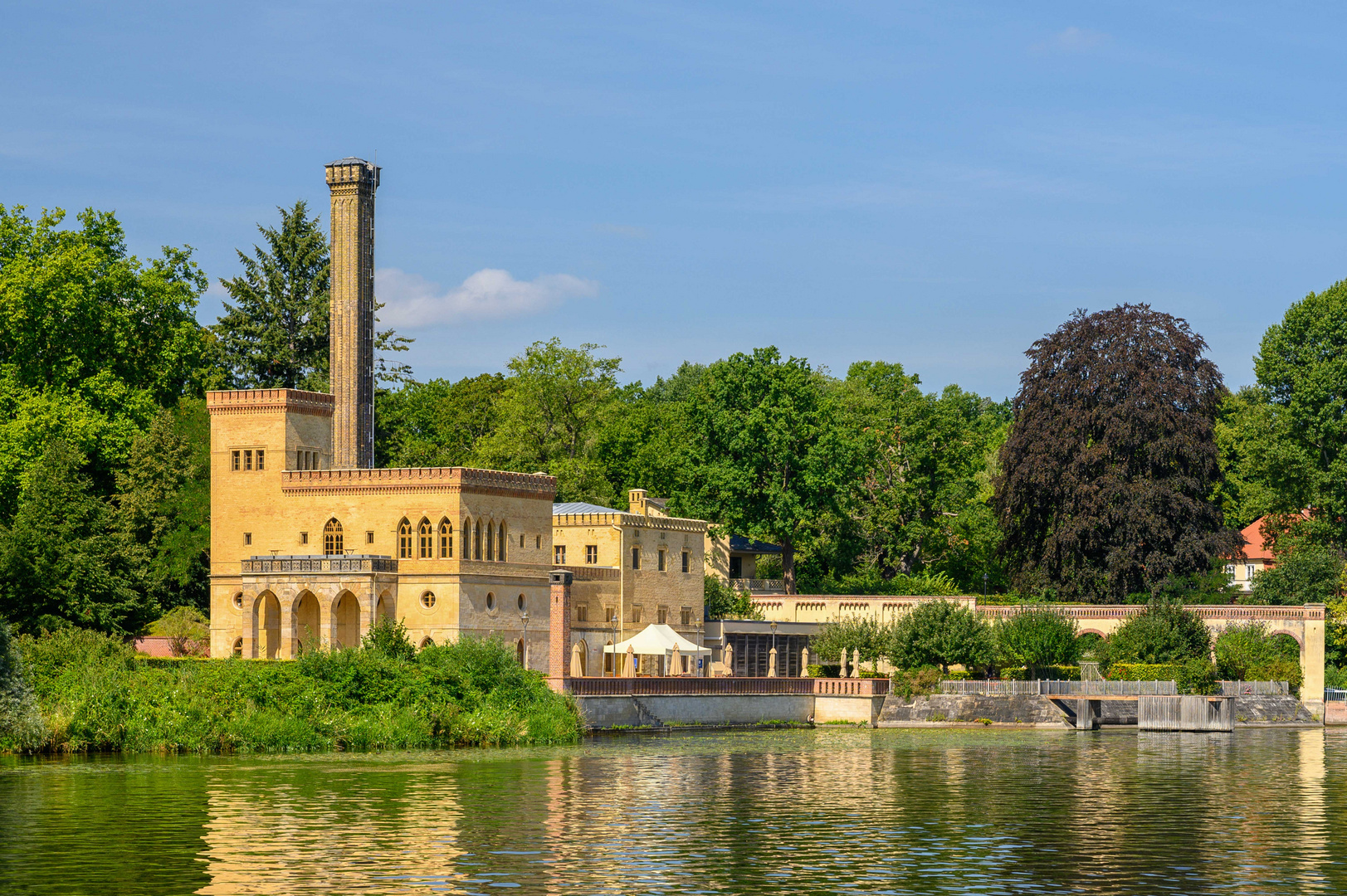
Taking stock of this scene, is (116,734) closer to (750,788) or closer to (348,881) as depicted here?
(750,788)

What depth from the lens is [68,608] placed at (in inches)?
2298

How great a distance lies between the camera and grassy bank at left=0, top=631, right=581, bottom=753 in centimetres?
4547

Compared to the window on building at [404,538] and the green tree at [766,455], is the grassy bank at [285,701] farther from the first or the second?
the green tree at [766,455]

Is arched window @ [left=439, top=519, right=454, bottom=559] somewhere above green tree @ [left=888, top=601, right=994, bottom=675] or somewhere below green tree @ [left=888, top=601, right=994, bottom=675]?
above

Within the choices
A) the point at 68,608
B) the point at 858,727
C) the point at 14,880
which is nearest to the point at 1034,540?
the point at 858,727

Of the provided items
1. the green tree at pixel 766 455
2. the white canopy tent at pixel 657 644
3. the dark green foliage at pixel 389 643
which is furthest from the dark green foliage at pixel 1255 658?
the dark green foliage at pixel 389 643

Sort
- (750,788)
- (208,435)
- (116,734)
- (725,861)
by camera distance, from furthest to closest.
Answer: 1. (208,435)
2. (116,734)
3. (750,788)
4. (725,861)

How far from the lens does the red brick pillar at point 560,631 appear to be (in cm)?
5584

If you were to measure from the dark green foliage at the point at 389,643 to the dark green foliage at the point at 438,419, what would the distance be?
37.1 meters

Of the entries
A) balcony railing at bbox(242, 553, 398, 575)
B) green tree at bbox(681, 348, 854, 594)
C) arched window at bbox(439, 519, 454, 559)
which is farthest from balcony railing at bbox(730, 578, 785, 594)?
balcony railing at bbox(242, 553, 398, 575)

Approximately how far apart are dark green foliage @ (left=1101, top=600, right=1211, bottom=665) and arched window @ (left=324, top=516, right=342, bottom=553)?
88.6 feet

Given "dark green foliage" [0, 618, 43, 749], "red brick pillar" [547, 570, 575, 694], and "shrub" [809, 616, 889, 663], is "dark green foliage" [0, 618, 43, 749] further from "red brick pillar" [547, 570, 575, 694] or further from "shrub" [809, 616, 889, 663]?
"shrub" [809, 616, 889, 663]

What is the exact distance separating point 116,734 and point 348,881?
21.8 metres

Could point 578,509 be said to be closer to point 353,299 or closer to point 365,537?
point 365,537
